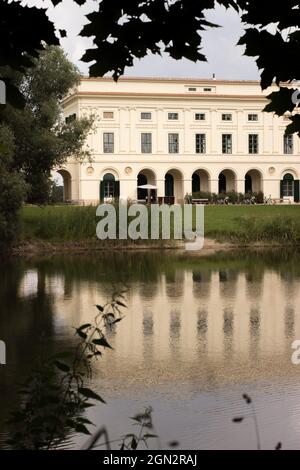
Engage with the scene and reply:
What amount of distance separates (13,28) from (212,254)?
102ft

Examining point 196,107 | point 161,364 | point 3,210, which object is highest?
point 196,107

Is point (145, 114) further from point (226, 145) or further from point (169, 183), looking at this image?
point (226, 145)

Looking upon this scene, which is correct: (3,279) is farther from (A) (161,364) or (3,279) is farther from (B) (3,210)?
(A) (161,364)

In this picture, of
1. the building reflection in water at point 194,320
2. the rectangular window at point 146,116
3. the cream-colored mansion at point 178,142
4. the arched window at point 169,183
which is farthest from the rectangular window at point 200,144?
the building reflection in water at point 194,320

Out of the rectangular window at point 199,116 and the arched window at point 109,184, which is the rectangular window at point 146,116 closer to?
the rectangular window at point 199,116

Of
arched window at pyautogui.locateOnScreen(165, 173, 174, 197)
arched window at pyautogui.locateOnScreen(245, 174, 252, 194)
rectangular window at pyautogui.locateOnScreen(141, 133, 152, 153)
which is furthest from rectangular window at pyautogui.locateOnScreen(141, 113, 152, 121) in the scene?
arched window at pyautogui.locateOnScreen(245, 174, 252, 194)

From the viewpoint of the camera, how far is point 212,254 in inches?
1383

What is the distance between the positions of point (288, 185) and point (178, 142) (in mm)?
11211

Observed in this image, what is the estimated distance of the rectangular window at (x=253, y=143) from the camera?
7088cm

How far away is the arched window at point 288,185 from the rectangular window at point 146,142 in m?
13.0

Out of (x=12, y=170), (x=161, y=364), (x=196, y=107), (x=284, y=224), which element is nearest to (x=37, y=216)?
(x=12, y=170)

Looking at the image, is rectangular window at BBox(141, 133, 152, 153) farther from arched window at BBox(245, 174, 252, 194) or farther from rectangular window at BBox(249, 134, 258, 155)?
arched window at BBox(245, 174, 252, 194)

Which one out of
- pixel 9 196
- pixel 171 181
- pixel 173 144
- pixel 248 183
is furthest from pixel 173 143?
pixel 9 196
